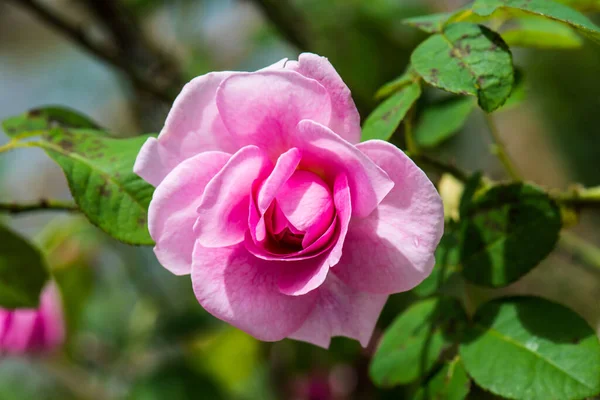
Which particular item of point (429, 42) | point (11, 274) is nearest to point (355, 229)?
point (429, 42)

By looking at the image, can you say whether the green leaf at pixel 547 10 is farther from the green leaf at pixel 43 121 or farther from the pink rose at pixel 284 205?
the green leaf at pixel 43 121

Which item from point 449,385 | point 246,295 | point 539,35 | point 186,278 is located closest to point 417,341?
point 449,385

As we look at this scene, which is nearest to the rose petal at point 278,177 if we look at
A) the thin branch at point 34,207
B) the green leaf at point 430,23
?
the green leaf at point 430,23

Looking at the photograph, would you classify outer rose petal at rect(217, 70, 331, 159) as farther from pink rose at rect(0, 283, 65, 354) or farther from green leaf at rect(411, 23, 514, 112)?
pink rose at rect(0, 283, 65, 354)

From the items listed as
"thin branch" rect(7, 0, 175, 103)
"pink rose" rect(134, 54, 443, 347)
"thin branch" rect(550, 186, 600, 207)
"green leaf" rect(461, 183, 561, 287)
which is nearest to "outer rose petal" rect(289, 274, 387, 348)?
"pink rose" rect(134, 54, 443, 347)

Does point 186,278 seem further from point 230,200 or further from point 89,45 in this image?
point 230,200
